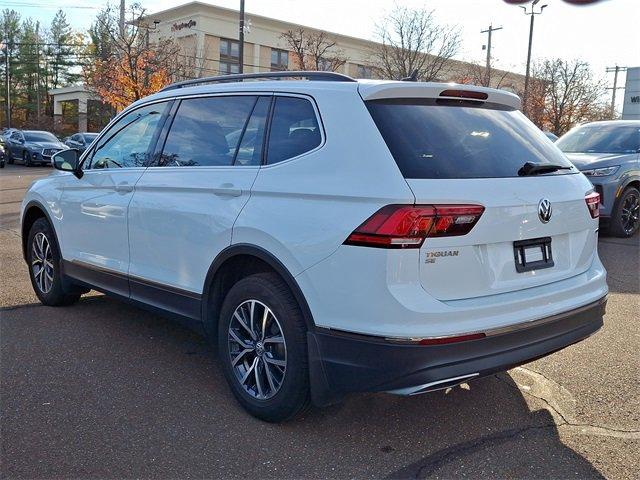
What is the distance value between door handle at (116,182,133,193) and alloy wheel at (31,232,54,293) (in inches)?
55.5

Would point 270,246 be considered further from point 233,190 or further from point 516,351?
point 516,351

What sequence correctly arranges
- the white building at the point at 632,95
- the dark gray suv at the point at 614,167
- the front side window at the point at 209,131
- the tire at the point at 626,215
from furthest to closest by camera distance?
the white building at the point at 632,95 < the tire at the point at 626,215 < the dark gray suv at the point at 614,167 < the front side window at the point at 209,131

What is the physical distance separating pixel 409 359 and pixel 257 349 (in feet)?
3.38

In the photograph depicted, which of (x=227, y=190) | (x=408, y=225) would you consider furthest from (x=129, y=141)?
(x=408, y=225)

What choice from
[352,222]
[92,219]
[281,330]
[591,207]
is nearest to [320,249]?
[352,222]

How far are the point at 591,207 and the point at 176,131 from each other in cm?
269

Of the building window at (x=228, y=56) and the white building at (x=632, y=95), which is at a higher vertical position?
the building window at (x=228, y=56)

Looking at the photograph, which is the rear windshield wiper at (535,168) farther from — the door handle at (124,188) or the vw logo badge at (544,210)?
the door handle at (124,188)

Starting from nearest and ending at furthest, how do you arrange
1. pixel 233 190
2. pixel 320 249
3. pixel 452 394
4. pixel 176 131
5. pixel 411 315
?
1. pixel 411 315
2. pixel 320 249
3. pixel 233 190
4. pixel 452 394
5. pixel 176 131

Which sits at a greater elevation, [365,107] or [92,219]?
[365,107]

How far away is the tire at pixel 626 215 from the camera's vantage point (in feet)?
30.7

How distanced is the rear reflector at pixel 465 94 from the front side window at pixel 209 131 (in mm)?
1064

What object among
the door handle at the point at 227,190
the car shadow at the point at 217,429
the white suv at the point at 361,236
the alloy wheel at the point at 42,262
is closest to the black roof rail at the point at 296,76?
the white suv at the point at 361,236

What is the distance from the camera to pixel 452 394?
3865 millimetres
